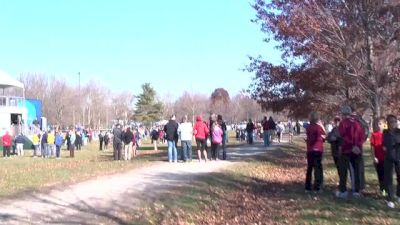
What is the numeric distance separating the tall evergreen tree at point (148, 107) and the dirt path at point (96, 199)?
8071 centimetres

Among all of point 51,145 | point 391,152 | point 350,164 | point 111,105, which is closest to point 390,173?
point 391,152

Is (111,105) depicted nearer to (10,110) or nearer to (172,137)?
(10,110)

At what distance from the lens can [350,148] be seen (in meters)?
10.3

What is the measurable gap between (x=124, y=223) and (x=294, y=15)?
12.2 meters

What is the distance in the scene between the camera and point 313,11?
19062 millimetres

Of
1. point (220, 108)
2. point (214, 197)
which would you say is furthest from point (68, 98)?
point (214, 197)

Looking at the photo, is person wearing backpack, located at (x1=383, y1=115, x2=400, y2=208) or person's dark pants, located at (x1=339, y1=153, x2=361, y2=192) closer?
person wearing backpack, located at (x1=383, y1=115, x2=400, y2=208)

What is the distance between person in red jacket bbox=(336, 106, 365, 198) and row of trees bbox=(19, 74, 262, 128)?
81.3 m

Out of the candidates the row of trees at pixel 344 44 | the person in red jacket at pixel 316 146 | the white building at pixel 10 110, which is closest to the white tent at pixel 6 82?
the white building at pixel 10 110

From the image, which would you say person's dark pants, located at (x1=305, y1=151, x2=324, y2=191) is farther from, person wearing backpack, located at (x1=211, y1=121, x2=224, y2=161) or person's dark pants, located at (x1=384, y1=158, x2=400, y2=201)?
person wearing backpack, located at (x1=211, y1=121, x2=224, y2=161)

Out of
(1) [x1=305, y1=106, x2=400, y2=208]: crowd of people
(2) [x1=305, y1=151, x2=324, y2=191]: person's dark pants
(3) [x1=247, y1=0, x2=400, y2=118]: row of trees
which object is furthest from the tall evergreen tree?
(1) [x1=305, y1=106, x2=400, y2=208]: crowd of people

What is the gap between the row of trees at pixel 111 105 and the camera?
98.2m

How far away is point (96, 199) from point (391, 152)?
5552 mm

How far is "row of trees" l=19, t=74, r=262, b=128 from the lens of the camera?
98.2 meters
